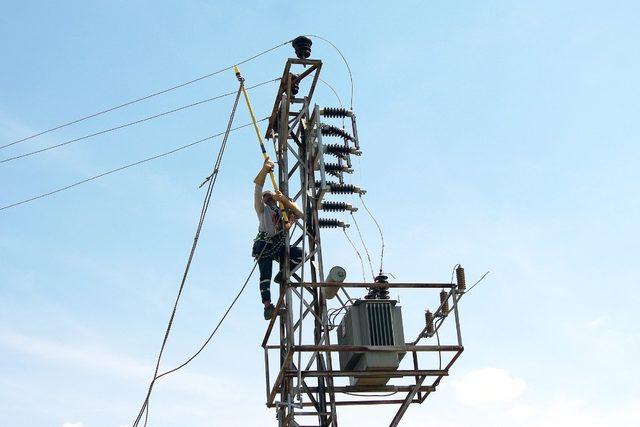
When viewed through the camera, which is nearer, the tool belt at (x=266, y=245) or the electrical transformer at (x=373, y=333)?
the electrical transformer at (x=373, y=333)

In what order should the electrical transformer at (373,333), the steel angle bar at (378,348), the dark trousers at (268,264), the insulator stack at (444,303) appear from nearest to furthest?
1. the steel angle bar at (378,348)
2. the electrical transformer at (373,333)
3. the insulator stack at (444,303)
4. the dark trousers at (268,264)

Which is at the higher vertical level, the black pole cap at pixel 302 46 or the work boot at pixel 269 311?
the black pole cap at pixel 302 46

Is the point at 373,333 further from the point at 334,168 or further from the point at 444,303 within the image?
the point at 334,168

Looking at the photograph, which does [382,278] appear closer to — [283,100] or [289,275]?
[289,275]

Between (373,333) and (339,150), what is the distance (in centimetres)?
302

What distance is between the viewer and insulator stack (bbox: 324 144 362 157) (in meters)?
15.1

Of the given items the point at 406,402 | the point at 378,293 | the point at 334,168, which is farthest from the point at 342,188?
the point at 406,402

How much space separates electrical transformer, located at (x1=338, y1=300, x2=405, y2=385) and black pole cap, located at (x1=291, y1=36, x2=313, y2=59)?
166 inches

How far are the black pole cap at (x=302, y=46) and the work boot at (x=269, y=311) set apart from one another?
13.3 feet

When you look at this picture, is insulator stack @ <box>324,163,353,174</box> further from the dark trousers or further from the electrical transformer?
the electrical transformer

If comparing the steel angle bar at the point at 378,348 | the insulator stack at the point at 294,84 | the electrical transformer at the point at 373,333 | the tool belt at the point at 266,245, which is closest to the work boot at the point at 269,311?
the tool belt at the point at 266,245

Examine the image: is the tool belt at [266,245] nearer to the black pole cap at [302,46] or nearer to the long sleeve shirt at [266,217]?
the long sleeve shirt at [266,217]

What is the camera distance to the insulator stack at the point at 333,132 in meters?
15.1

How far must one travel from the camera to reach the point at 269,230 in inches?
594
